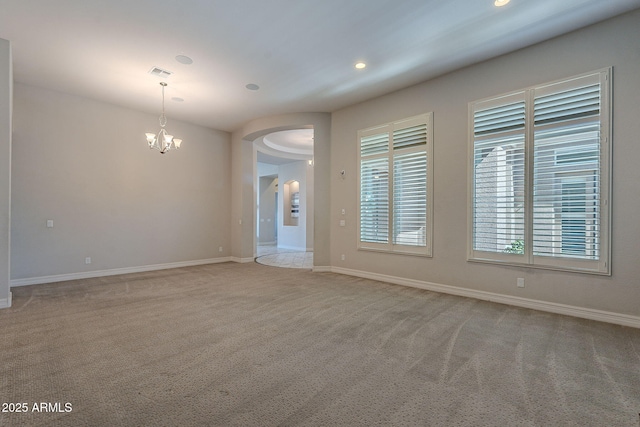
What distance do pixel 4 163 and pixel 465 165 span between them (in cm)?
626

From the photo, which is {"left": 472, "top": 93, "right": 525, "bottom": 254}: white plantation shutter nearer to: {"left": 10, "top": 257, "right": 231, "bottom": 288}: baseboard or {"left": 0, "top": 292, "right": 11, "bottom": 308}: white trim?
{"left": 10, "top": 257, "right": 231, "bottom": 288}: baseboard

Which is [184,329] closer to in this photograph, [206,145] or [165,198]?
[165,198]

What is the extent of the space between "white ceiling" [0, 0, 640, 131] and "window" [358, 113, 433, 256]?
85cm

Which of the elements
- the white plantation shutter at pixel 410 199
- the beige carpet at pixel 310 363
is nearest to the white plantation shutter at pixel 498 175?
the white plantation shutter at pixel 410 199

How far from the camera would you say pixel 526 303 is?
3.83m

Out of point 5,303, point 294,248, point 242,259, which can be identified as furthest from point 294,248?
point 5,303

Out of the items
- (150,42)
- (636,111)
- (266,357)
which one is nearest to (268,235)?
(150,42)

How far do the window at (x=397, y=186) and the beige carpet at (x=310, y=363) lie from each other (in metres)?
1.38

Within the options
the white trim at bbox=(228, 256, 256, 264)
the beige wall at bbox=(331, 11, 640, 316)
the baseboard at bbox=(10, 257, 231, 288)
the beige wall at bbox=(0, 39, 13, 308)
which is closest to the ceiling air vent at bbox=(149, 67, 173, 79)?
the beige wall at bbox=(0, 39, 13, 308)

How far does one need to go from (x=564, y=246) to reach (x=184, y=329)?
14.9 ft

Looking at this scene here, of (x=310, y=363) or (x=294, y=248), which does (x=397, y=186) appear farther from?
(x=294, y=248)

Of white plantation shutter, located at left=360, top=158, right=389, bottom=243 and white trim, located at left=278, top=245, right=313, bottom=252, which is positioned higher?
white plantation shutter, located at left=360, top=158, right=389, bottom=243

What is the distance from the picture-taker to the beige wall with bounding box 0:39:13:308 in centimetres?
366

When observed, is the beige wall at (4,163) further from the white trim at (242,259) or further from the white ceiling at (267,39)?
the white trim at (242,259)
